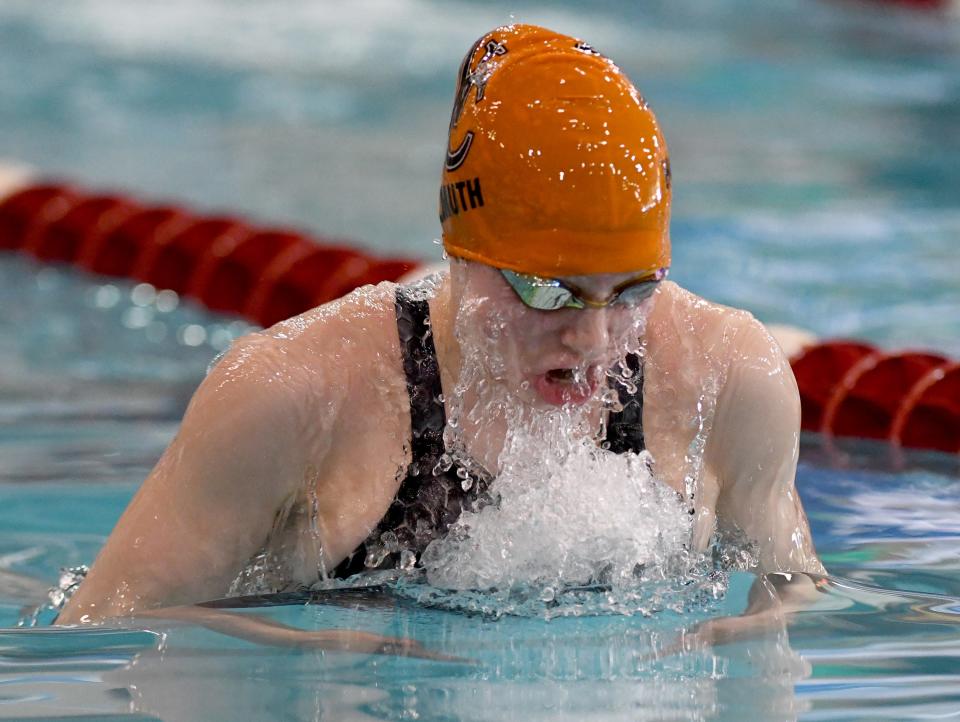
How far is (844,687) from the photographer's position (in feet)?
5.88

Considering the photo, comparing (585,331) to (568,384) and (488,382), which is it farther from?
(488,382)

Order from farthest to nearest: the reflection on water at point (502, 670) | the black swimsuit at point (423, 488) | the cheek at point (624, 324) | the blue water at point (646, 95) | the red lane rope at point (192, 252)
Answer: the blue water at point (646, 95) < the red lane rope at point (192, 252) < the black swimsuit at point (423, 488) < the cheek at point (624, 324) < the reflection on water at point (502, 670)

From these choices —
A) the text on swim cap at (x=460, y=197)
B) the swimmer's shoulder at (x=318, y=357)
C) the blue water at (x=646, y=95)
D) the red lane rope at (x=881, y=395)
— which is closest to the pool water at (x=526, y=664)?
the swimmer's shoulder at (x=318, y=357)

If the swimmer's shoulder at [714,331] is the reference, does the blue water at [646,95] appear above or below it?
above

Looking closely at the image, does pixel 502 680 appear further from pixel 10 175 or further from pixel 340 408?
pixel 10 175

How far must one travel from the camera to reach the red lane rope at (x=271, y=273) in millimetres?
3555

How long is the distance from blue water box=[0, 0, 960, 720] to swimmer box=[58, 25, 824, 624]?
0.35 ft

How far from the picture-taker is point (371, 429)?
1.98 metres

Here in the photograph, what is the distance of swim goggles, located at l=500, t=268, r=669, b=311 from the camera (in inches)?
69.8

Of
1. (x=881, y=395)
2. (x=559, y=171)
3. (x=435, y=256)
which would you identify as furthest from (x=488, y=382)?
(x=435, y=256)

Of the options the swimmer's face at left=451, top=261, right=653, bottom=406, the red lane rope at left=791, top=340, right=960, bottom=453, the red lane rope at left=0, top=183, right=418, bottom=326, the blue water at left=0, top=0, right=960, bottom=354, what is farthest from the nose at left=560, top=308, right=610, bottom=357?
the blue water at left=0, top=0, right=960, bottom=354

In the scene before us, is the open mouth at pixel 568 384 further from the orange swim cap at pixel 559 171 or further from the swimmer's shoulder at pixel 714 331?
the swimmer's shoulder at pixel 714 331

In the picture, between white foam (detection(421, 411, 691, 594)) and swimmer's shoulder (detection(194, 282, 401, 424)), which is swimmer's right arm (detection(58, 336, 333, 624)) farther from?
white foam (detection(421, 411, 691, 594))

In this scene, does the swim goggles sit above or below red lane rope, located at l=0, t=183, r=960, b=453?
below
